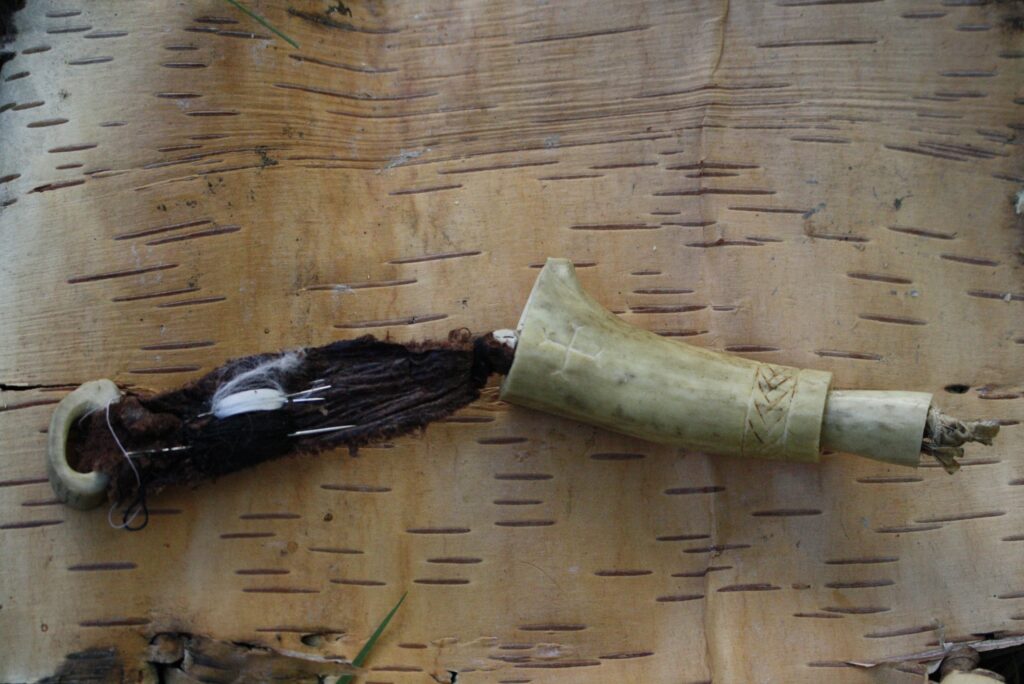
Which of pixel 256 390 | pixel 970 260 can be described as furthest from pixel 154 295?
pixel 970 260

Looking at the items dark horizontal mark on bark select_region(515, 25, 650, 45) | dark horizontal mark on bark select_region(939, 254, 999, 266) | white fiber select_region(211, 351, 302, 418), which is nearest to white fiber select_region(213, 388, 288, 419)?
white fiber select_region(211, 351, 302, 418)

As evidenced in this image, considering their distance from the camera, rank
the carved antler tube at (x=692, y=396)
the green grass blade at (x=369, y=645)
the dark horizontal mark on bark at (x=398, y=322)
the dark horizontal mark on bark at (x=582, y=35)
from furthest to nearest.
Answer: the dark horizontal mark on bark at (x=582, y=35)
the dark horizontal mark on bark at (x=398, y=322)
the green grass blade at (x=369, y=645)
the carved antler tube at (x=692, y=396)

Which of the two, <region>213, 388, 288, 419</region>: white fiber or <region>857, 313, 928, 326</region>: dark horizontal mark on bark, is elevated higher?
<region>857, 313, 928, 326</region>: dark horizontal mark on bark

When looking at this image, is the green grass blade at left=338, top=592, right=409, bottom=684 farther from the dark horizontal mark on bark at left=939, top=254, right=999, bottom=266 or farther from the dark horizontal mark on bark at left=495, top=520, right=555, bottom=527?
the dark horizontal mark on bark at left=939, top=254, right=999, bottom=266

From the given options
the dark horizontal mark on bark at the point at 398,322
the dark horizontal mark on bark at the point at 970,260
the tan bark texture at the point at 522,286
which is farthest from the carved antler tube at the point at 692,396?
the dark horizontal mark on bark at the point at 970,260

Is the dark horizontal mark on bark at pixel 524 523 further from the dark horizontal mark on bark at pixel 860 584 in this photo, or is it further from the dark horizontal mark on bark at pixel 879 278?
the dark horizontal mark on bark at pixel 879 278

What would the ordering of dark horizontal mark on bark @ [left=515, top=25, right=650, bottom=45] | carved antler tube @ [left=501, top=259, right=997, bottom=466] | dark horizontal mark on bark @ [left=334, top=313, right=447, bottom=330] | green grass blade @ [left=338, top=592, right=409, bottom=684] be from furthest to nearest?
dark horizontal mark on bark @ [left=515, top=25, right=650, bottom=45], dark horizontal mark on bark @ [left=334, top=313, right=447, bottom=330], green grass blade @ [left=338, top=592, right=409, bottom=684], carved antler tube @ [left=501, top=259, right=997, bottom=466]
